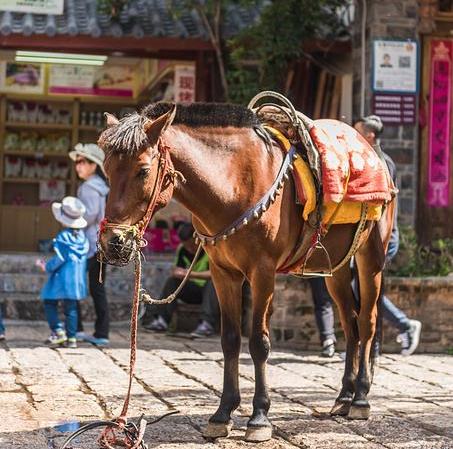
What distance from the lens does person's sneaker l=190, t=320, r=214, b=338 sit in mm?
11163

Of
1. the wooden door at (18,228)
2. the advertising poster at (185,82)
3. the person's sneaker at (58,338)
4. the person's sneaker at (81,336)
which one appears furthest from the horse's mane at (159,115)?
the wooden door at (18,228)

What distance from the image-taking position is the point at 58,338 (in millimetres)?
10070

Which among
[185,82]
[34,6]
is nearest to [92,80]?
[185,82]

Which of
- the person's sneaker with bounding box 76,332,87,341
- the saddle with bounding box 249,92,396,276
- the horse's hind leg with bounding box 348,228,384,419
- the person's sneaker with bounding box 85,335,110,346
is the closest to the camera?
the saddle with bounding box 249,92,396,276

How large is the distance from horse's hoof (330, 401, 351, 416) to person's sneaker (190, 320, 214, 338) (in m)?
4.66

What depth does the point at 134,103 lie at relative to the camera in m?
18.0

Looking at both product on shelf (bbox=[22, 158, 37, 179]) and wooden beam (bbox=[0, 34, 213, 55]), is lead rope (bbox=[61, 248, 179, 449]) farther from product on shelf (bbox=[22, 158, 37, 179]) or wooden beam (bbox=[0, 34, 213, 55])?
product on shelf (bbox=[22, 158, 37, 179])

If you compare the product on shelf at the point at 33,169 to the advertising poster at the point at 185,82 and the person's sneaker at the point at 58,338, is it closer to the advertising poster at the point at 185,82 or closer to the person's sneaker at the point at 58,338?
the advertising poster at the point at 185,82

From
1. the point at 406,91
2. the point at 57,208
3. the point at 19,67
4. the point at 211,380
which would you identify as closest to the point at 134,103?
the point at 19,67

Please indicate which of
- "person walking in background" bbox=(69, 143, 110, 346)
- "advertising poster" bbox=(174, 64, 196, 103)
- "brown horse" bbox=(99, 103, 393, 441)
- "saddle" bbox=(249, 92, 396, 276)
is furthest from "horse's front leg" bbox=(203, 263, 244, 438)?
"advertising poster" bbox=(174, 64, 196, 103)

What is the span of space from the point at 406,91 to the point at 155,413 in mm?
7099

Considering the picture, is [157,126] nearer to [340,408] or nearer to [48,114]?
[340,408]

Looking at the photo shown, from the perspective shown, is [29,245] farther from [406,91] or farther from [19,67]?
[406,91]

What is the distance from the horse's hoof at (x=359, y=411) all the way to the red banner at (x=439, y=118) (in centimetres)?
678
